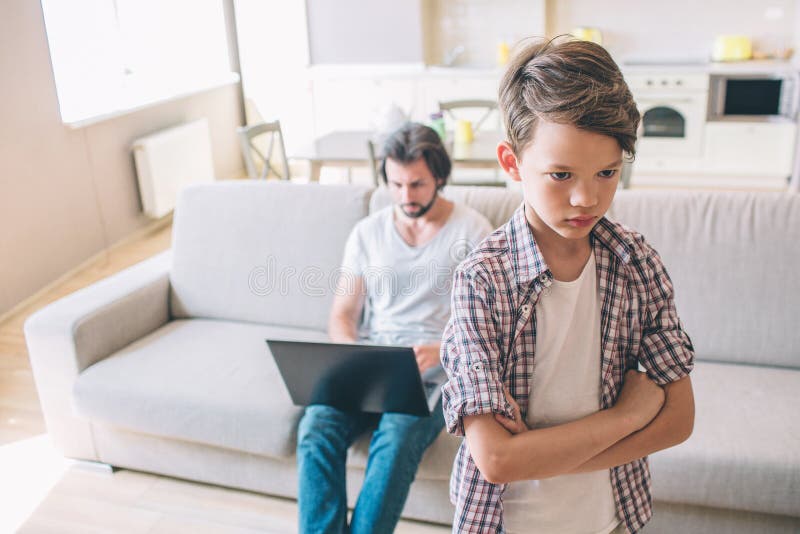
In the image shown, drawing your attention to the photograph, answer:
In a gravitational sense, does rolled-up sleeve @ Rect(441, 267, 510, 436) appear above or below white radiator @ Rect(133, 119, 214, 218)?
above

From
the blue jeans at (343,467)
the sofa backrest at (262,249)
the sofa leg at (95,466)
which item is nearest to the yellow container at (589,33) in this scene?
the sofa backrest at (262,249)

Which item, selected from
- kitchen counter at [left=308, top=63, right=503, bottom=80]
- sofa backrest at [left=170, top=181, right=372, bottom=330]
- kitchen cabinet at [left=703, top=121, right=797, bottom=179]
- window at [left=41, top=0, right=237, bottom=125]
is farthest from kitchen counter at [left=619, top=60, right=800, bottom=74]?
sofa backrest at [left=170, top=181, right=372, bottom=330]

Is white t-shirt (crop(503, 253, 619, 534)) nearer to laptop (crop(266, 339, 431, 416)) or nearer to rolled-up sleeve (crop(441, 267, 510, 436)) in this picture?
rolled-up sleeve (crop(441, 267, 510, 436))

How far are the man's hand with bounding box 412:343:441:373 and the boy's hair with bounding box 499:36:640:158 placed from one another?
43.5 inches

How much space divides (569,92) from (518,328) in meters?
0.27

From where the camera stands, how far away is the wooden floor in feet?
6.62

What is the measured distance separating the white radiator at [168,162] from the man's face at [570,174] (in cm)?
413

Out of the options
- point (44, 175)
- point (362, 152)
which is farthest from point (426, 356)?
point (44, 175)

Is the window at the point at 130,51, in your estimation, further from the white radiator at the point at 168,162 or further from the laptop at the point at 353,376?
the laptop at the point at 353,376

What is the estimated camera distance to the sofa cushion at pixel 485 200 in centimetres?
221

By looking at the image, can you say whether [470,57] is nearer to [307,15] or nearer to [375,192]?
[307,15]

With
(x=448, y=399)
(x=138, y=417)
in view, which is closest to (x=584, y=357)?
(x=448, y=399)

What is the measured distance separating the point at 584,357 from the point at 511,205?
1.39 metres

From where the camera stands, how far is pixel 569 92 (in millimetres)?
735
